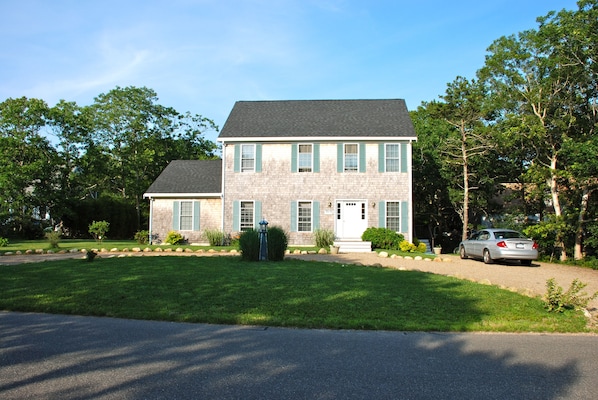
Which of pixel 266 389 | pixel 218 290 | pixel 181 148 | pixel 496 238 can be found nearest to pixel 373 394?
pixel 266 389

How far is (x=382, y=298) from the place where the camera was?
345 inches

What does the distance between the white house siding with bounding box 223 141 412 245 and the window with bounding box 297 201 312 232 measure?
0.87ft

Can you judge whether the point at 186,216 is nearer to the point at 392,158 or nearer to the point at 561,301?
the point at 392,158

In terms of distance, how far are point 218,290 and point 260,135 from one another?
15.6 m

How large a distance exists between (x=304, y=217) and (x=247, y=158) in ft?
14.3

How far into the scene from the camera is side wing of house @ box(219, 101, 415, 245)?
23.5 m

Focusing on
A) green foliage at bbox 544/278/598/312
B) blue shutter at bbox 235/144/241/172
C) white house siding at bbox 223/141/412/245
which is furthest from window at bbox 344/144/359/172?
green foliage at bbox 544/278/598/312

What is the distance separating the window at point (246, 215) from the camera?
2423 centimetres

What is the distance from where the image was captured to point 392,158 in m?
23.6

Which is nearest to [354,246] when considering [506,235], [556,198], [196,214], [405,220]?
[405,220]

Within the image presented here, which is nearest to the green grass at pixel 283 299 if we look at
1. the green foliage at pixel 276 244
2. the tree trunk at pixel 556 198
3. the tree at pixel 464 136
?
the green foliage at pixel 276 244

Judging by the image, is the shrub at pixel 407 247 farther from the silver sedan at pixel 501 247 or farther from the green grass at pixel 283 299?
the green grass at pixel 283 299

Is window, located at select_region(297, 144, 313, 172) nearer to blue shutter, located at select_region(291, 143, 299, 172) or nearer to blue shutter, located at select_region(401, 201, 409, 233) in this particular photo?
blue shutter, located at select_region(291, 143, 299, 172)

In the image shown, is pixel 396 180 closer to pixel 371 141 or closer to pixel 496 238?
pixel 371 141
